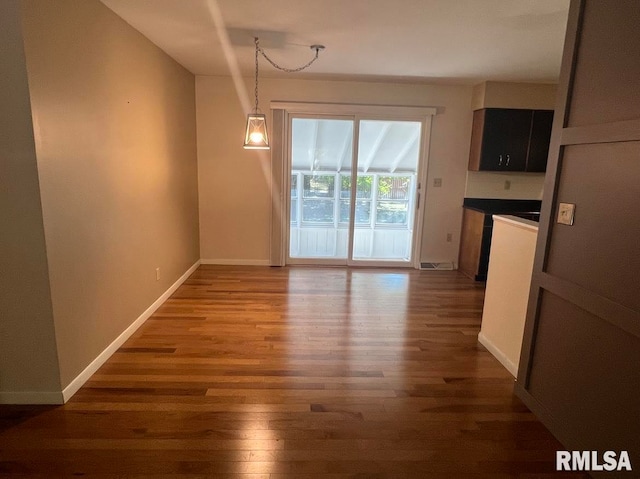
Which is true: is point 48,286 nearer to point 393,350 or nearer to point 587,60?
point 393,350

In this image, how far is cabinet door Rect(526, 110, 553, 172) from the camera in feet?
15.4

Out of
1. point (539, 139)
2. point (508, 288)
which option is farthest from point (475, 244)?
point (508, 288)

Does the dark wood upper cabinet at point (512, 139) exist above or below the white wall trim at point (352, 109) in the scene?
below

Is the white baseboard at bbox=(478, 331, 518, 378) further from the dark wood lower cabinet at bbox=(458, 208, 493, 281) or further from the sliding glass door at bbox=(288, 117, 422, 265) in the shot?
the sliding glass door at bbox=(288, 117, 422, 265)

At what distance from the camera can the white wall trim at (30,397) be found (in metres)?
2.13

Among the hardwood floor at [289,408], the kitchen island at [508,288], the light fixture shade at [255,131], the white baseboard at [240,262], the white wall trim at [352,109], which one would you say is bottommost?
the hardwood floor at [289,408]

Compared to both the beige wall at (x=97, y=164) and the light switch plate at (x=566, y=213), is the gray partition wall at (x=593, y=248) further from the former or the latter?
the beige wall at (x=97, y=164)

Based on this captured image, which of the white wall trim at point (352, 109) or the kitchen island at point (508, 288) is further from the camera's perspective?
the white wall trim at point (352, 109)

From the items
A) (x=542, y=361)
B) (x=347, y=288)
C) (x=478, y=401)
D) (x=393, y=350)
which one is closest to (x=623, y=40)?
(x=542, y=361)

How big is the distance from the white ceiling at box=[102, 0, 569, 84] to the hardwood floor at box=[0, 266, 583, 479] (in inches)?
92.9

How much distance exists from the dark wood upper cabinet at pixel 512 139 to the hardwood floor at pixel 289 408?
7.33ft

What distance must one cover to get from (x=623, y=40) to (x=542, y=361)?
162 cm

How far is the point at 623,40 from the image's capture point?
1.62 meters
